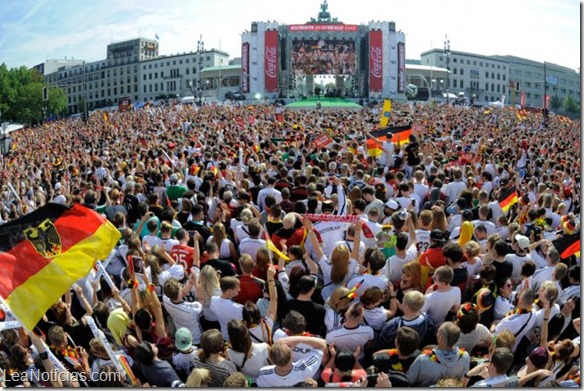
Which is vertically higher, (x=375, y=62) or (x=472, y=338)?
(x=375, y=62)

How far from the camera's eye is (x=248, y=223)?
25.1 feet

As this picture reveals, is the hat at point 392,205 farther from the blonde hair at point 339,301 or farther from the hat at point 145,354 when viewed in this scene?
the hat at point 145,354

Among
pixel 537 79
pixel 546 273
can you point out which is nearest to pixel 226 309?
pixel 546 273

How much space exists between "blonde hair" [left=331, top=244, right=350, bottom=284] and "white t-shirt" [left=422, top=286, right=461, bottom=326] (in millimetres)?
904

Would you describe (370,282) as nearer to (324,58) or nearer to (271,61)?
(324,58)

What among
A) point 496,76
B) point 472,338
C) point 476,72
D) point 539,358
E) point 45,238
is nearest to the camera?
point 539,358

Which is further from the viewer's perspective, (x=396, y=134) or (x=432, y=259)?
(x=396, y=134)

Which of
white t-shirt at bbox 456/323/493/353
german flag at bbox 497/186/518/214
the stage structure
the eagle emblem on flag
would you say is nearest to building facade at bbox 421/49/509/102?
the stage structure

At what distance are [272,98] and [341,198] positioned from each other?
73449 millimetres

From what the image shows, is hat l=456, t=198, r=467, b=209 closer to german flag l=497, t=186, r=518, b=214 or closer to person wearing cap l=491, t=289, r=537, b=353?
german flag l=497, t=186, r=518, b=214

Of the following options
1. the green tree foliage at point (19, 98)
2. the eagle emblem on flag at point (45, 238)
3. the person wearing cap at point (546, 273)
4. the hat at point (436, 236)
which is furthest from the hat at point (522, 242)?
the green tree foliage at point (19, 98)

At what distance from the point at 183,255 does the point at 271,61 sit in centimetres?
7745

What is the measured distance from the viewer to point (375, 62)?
8212 centimetres

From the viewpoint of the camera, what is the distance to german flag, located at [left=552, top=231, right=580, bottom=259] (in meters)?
6.88
